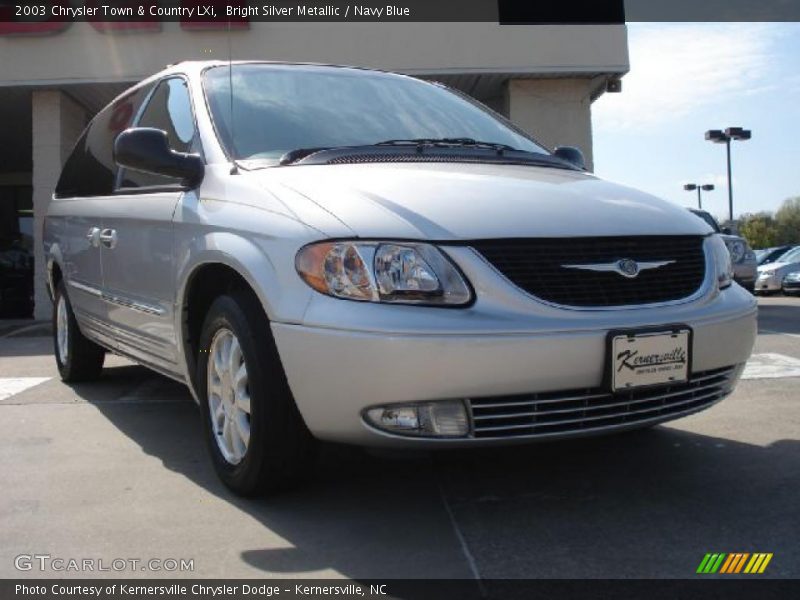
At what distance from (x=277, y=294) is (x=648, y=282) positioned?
4.07 feet

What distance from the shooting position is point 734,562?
2.25 meters

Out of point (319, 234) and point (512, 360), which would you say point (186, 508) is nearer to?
point (319, 234)

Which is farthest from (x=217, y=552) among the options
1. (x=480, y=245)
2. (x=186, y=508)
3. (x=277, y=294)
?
(x=480, y=245)

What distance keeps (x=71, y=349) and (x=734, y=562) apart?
427 cm

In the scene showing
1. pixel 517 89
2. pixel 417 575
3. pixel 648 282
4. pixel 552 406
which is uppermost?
pixel 517 89

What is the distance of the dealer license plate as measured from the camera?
2473 millimetres

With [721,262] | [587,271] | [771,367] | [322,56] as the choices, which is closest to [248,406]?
[587,271]

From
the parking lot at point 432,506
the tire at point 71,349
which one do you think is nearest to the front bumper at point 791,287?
the parking lot at point 432,506

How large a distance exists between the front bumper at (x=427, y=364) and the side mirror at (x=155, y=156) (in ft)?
3.16

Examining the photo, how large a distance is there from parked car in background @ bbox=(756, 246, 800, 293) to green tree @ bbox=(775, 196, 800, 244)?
51392 mm

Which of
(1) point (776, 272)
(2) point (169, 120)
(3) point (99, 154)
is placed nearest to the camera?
(2) point (169, 120)

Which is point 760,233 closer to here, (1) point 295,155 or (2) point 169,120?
(2) point 169,120

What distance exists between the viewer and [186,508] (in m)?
2.81

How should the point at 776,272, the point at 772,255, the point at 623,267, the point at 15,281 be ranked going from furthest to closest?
the point at 772,255, the point at 776,272, the point at 15,281, the point at 623,267
